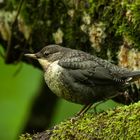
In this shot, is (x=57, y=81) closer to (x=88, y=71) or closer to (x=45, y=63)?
(x=88, y=71)

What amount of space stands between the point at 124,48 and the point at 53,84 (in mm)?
725

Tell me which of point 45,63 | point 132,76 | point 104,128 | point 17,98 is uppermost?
point 104,128

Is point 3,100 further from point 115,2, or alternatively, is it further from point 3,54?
point 115,2

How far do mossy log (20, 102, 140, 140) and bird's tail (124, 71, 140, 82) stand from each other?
35.5 inches

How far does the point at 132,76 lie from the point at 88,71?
392mm

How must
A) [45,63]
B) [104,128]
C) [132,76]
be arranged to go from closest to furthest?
[104,128] → [132,76] → [45,63]

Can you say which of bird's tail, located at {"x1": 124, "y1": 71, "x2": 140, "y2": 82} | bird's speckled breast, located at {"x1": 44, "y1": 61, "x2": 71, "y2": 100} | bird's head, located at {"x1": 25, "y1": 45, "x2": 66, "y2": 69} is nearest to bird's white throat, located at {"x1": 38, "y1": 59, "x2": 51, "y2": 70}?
bird's head, located at {"x1": 25, "y1": 45, "x2": 66, "y2": 69}

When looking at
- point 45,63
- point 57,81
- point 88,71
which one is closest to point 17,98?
point 45,63

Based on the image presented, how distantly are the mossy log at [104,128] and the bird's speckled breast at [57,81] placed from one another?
2.99 feet

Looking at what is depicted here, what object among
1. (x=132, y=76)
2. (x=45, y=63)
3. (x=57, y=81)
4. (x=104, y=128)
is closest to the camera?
(x=104, y=128)

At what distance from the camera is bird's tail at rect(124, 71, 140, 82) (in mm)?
5750

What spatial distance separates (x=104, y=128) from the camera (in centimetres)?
441

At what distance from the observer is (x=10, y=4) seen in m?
7.79

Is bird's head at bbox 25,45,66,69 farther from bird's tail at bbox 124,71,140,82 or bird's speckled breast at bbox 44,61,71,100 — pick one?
bird's tail at bbox 124,71,140,82
